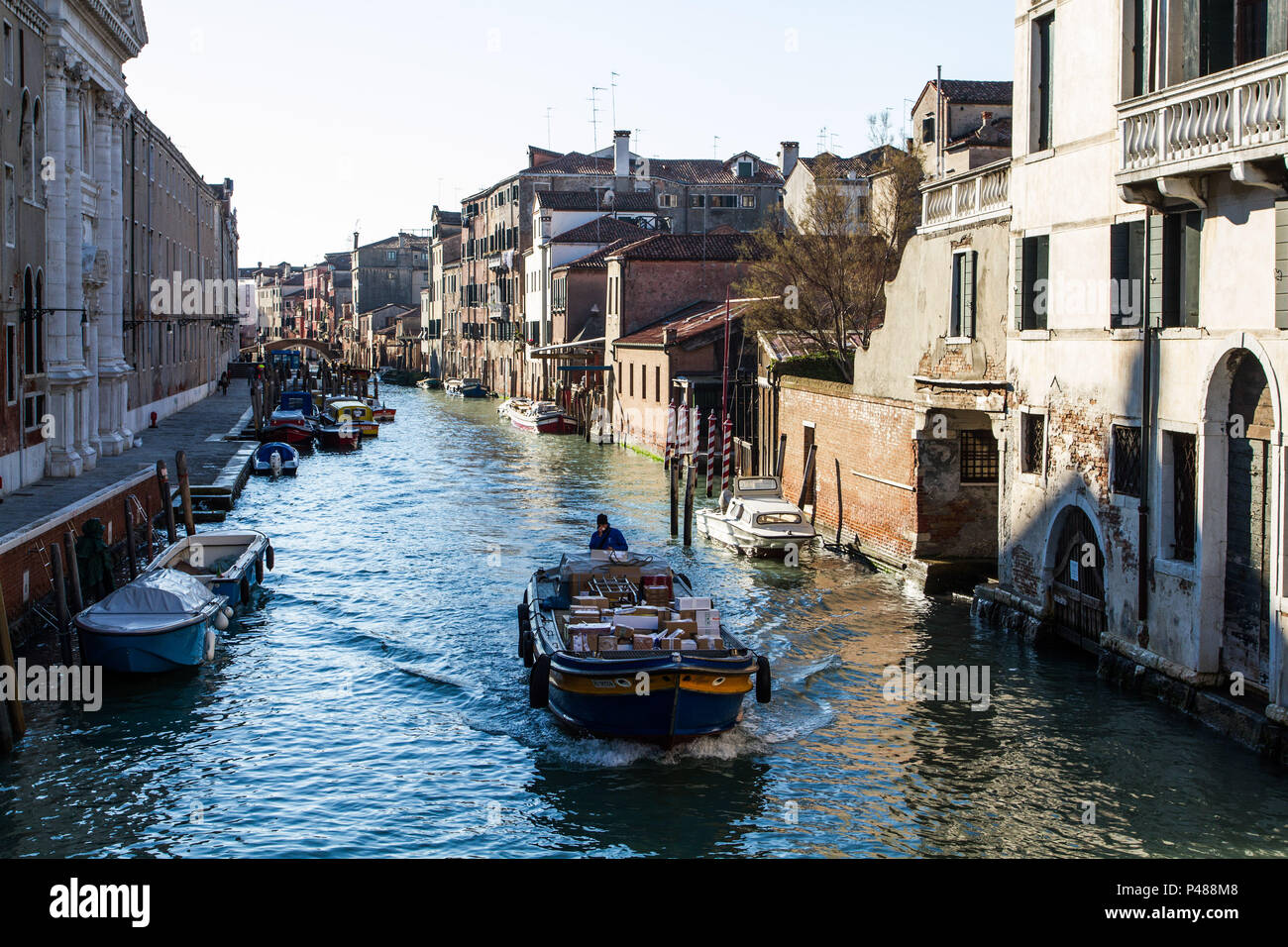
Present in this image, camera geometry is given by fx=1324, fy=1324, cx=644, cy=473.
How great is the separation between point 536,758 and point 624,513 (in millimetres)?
17209

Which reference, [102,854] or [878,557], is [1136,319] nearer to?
[878,557]

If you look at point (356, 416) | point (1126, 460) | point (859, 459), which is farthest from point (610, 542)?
point (356, 416)

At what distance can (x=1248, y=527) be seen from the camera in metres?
12.6

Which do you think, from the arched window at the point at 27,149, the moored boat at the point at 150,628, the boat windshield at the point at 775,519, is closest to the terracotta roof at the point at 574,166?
the arched window at the point at 27,149

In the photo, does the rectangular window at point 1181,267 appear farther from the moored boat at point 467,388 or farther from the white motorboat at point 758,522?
the moored boat at point 467,388

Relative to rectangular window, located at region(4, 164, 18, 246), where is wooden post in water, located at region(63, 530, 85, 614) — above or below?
below

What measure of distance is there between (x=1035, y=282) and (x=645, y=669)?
8.11 m

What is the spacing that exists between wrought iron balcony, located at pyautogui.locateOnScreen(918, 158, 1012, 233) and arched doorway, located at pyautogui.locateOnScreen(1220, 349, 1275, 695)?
5.95 metres

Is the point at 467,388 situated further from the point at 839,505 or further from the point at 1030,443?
the point at 1030,443

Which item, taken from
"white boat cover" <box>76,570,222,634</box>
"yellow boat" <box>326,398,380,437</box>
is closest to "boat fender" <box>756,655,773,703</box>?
"white boat cover" <box>76,570,222,634</box>

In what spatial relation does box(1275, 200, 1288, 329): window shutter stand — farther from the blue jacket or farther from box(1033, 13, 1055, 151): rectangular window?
the blue jacket

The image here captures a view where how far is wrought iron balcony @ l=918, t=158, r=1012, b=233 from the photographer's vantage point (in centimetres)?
1812

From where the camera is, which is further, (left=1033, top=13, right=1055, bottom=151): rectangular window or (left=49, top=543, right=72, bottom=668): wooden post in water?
(left=1033, top=13, right=1055, bottom=151): rectangular window
